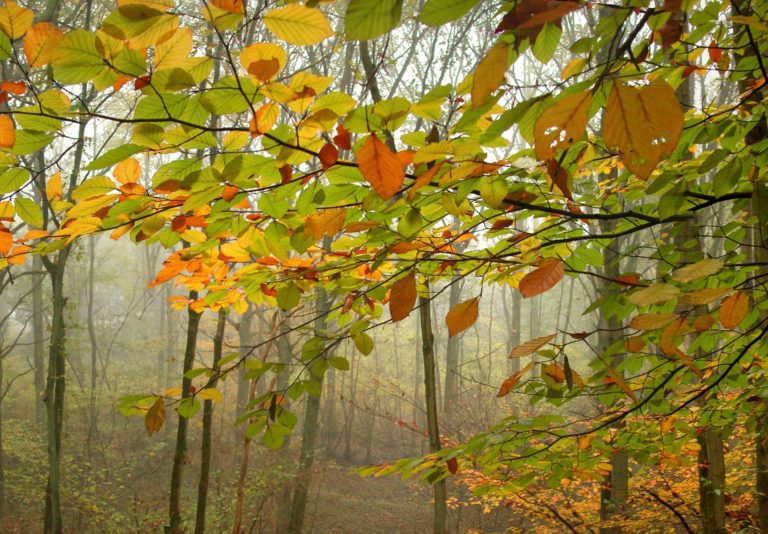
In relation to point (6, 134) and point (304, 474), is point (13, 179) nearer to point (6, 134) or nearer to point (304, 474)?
point (6, 134)

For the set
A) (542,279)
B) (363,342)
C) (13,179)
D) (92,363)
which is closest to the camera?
(542,279)

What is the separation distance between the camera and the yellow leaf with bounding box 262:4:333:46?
57 cm

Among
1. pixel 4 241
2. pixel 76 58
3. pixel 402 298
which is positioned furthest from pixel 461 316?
pixel 4 241

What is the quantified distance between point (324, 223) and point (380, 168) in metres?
0.43

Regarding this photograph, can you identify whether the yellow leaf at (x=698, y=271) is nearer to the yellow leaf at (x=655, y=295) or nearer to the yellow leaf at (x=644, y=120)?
the yellow leaf at (x=655, y=295)

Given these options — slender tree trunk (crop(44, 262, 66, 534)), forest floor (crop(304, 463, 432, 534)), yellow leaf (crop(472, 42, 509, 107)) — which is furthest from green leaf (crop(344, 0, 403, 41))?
forest floor (crop(304, 463, 432, 534))

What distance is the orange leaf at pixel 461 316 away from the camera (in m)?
0.85

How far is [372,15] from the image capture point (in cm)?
43

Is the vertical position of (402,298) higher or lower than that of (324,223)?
lower

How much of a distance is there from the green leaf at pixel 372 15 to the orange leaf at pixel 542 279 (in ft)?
1.37

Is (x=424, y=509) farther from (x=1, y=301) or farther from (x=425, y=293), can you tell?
(x=1, y=301)

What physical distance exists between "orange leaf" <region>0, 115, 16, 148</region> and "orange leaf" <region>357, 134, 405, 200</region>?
0.51m

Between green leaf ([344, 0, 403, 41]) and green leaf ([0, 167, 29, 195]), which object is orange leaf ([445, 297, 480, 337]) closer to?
green leaf ([344, 0, 403, 41])

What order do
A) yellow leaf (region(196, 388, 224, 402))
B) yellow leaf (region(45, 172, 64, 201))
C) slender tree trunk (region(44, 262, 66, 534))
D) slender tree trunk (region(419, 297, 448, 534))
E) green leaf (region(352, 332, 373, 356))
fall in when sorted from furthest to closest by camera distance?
slender tree trunk (region(44, 262, 66, 534)) < slender tree trunk (region(419, 297, 448, 534)) < green leaf (region(352, 332, 373, 356)) < yellow leaf (region(196, 388, 224, 402)) < yellow leaf (region(45, 172, 64, 201))
